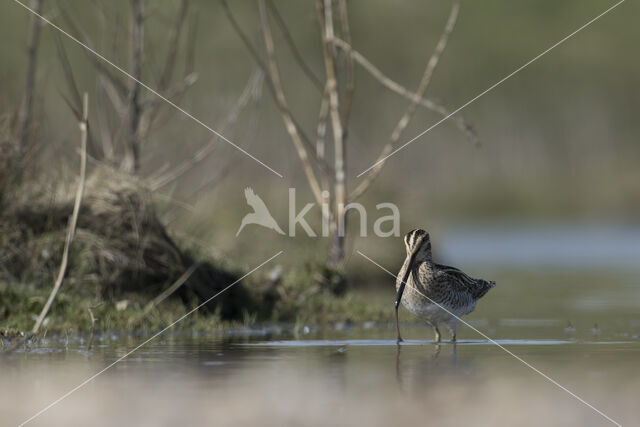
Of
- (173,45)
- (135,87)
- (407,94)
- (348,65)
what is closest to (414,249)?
(407,94)

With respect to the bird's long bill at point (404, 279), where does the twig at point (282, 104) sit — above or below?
above

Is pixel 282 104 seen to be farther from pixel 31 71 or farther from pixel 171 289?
pixel 171 289

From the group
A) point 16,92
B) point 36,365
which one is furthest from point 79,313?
point 16,92

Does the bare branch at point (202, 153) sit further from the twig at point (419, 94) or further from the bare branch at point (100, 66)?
the twig at point (419, 94)

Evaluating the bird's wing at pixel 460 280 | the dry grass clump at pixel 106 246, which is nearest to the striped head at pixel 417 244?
the bird's wing at pixel 460 280

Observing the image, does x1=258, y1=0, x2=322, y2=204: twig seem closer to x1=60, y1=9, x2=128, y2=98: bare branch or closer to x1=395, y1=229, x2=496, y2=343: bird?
x1=60, y1=9, x2=128, y2=98: bare branch

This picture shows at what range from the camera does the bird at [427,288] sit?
1151cm

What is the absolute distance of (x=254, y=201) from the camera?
22.6 metres

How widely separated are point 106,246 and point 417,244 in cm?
360

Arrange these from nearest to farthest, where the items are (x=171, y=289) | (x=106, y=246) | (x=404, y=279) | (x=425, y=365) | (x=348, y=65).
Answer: (x=425, y=365) < (x=404, y=279) < (x=171, y=289) < (x=106, y=246) < (x=348, y=65)

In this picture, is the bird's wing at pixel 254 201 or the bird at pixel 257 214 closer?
the bird at pixel 257 214

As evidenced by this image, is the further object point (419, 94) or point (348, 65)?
point (348, 65)

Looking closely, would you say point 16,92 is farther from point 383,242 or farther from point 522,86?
point 522,86

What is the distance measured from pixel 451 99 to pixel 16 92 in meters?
112
